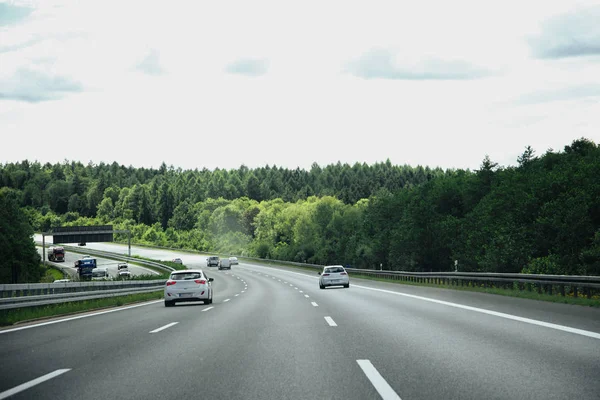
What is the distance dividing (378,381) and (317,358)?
1.96 metres

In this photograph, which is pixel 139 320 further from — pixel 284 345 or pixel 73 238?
pixel 73 238

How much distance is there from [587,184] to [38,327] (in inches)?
2227

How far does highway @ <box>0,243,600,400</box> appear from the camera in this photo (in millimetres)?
6609

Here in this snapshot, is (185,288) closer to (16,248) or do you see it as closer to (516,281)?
(516,281)

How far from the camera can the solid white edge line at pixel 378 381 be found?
625 centimetres

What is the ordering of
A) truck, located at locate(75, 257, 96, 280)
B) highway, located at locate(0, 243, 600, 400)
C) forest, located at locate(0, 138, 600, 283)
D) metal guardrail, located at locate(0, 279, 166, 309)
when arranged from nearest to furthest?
highway, located at locate(0, 243, 600, 400) < metal guardrail, located at locate(0, 279, 166, 309) < forest, located at locate(0, 138, 600, 283) < truck, located at locate(75, 257, 96, 280)

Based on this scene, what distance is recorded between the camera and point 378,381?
700 cm

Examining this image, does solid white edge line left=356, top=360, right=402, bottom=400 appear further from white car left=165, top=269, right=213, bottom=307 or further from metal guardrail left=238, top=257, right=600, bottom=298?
white car left=165, top=269, right=213, bottom=307

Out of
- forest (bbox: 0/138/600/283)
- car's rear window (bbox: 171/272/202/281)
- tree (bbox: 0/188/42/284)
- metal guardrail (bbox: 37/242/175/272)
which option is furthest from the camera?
tree (bbox: 0/188/42/284)

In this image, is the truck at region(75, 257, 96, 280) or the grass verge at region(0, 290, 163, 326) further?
the truck at region(75, 257, 96, 280)

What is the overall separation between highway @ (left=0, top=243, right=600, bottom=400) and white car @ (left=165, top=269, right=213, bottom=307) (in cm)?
724

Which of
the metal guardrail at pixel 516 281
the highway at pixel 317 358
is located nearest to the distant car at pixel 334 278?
the metal guardrail at pixel 516 281

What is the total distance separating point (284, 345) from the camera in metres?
10.4

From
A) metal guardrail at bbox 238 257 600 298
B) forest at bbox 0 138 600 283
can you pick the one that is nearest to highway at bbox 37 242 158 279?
forest at bbox 0 138 600 283
